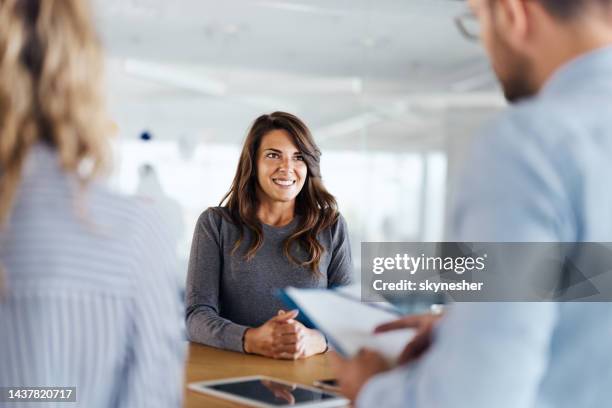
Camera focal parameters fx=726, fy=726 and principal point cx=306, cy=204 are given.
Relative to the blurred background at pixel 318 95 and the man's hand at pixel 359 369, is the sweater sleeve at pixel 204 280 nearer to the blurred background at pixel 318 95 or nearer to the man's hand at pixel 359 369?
the man's hand at pixel 359 369

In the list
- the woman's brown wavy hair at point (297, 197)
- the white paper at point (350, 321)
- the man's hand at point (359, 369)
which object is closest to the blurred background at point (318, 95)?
the woman's brown wavy hair at point (297, 197)

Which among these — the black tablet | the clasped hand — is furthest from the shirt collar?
the clasped hand

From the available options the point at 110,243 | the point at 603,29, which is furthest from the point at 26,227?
the point at 603,29

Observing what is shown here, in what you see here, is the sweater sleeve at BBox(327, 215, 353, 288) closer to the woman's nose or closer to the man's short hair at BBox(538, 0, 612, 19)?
the woman's nose

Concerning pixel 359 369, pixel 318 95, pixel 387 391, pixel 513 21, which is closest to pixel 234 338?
pixel 359 369

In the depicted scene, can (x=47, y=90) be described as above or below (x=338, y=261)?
above

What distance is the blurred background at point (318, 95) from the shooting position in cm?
581

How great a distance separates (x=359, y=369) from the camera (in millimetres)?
1018

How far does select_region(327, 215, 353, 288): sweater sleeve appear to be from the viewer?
2812 mm

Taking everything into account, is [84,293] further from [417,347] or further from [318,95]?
[318,95]

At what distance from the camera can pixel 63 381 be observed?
1.00 m

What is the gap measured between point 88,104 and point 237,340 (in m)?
1.32

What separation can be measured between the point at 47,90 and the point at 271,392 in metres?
0.85

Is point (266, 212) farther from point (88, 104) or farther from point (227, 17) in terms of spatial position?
point (227, 17)
